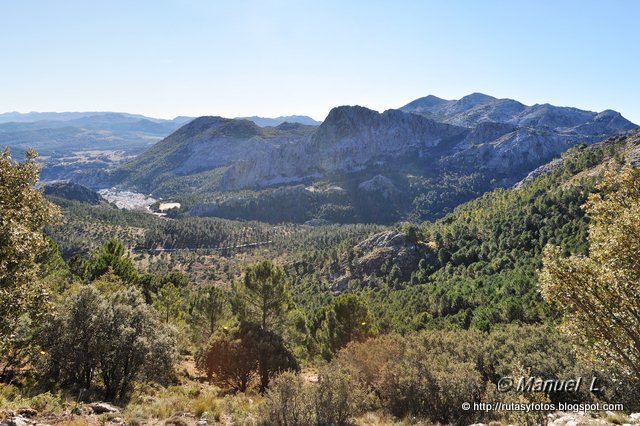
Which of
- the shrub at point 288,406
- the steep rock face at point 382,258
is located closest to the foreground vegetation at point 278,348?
the shrub at point 288,406

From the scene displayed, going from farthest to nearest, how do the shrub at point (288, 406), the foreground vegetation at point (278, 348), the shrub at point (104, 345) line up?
the shrub at point (104, 345)
the shrub at point (288, 406)
the foreground vegetation at point (278, 348)

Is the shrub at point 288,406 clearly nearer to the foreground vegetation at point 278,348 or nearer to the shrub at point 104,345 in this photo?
the foreground vegetation at point 278,348

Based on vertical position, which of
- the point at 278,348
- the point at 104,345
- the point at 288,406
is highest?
the point at 288,406

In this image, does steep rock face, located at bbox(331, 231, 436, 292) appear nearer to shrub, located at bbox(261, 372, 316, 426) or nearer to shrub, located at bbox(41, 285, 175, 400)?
shrub, located at bbox(41, 285, 175, 400)

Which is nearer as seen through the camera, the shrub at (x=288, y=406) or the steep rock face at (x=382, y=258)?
the shrub at (x=288, y=406)

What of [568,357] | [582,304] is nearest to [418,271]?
[568,357]

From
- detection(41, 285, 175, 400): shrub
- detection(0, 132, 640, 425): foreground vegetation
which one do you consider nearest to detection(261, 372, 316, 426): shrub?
detection(0, 132, 640, 425): foreground vegetation

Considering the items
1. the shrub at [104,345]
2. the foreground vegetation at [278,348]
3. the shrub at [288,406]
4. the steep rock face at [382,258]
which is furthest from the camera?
the steep rock face at [382,258]

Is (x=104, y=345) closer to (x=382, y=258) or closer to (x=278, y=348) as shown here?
(x=278, y=348)

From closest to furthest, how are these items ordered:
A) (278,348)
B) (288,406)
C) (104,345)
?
(288,406) → (104,345) → (278,348)

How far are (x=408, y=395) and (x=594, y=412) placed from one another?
411 inches

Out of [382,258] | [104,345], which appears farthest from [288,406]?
[382,258]

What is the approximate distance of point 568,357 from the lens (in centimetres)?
3225

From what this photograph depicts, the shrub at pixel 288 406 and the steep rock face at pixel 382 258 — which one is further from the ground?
the shrub at pixel 288 406
